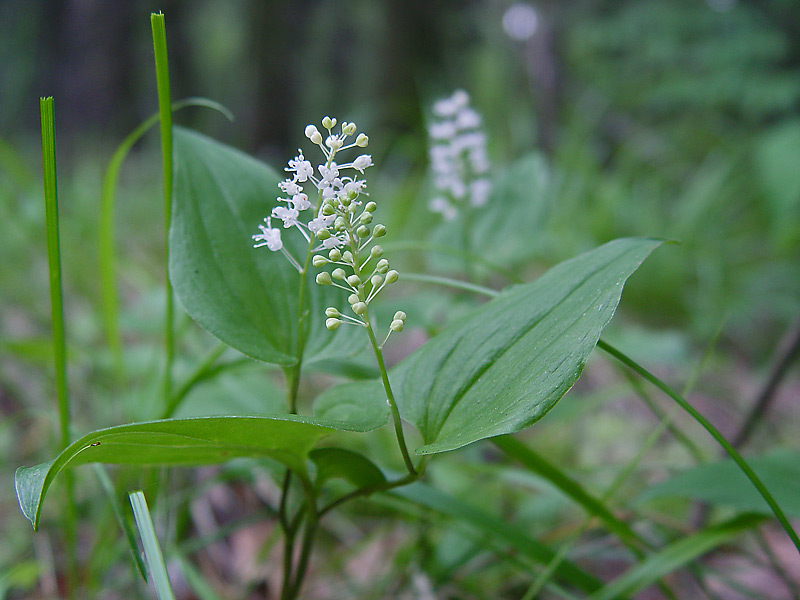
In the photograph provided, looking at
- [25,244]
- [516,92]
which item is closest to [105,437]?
[25,244]

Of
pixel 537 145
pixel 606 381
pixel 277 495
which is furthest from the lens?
pixel 537 145

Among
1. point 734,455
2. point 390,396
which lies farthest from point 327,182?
point 734,455

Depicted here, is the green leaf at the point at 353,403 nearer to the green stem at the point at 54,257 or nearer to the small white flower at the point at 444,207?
the green stem at the point at 54,257

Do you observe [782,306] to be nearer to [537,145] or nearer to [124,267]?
[537,145]

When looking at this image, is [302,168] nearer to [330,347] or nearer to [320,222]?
[320,222]

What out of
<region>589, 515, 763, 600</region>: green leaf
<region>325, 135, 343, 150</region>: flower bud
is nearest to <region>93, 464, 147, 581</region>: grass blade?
<region>325, 135, 343, 150</region>: flower bud

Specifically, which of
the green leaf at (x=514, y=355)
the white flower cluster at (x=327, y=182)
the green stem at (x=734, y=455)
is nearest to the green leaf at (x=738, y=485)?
the green stem at (x=734, y=455)

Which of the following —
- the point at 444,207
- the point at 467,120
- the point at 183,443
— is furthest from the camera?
the point at 444,207
